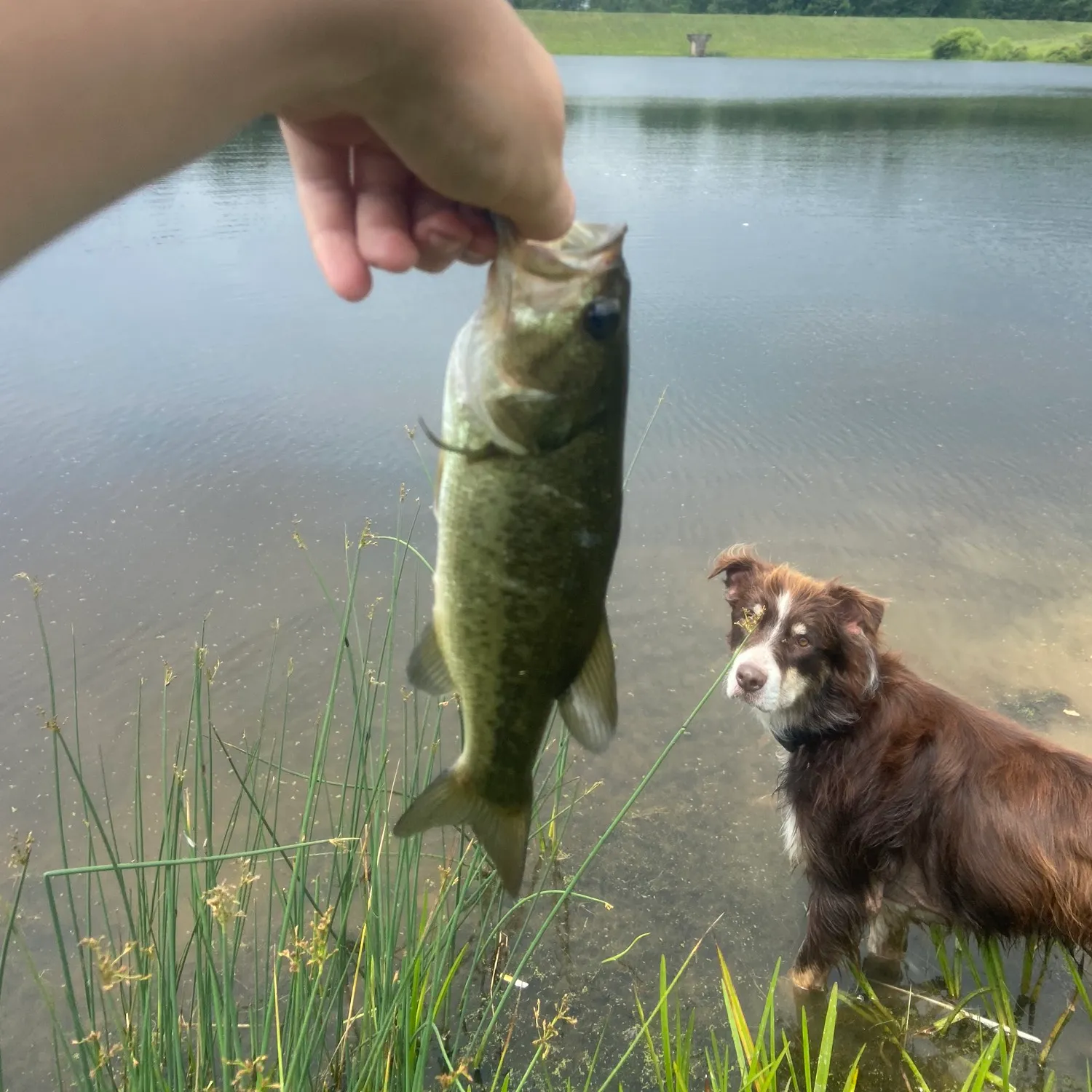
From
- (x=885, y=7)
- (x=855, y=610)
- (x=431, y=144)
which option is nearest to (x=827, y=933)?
(x=855, y=610)

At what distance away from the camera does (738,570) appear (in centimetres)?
343

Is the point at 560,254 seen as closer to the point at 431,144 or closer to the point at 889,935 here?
the point at 431,144

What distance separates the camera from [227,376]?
24.2ft

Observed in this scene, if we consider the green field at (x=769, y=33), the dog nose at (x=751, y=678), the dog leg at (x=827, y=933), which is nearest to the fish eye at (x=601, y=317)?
the dog nose at (x=751, y=678)

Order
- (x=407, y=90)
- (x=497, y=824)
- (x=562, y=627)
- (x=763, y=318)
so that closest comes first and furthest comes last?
1. (x=407, y=90)
2. (x=562, y=627)
3. (x=497, y=824)
4. (x=763, y=318)

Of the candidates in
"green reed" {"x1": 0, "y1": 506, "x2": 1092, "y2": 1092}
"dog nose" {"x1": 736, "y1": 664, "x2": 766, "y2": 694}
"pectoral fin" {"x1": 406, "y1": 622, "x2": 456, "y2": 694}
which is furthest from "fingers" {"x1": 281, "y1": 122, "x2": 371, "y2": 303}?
"dog nose" {"x1": 736, "y1": 664, "x2": 766, "y2": 694}

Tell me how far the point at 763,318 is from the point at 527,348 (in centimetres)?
803

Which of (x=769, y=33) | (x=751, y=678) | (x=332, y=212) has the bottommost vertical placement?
A: (x=751, y=678)

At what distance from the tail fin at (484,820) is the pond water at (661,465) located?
206 centimetres

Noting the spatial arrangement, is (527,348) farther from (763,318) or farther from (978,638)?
(763,318)

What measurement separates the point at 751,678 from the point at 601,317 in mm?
2021

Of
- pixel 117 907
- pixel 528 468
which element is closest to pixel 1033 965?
pixel 528 468

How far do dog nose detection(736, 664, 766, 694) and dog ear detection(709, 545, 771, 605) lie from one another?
0.35m

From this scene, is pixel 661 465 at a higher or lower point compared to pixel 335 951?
lower
